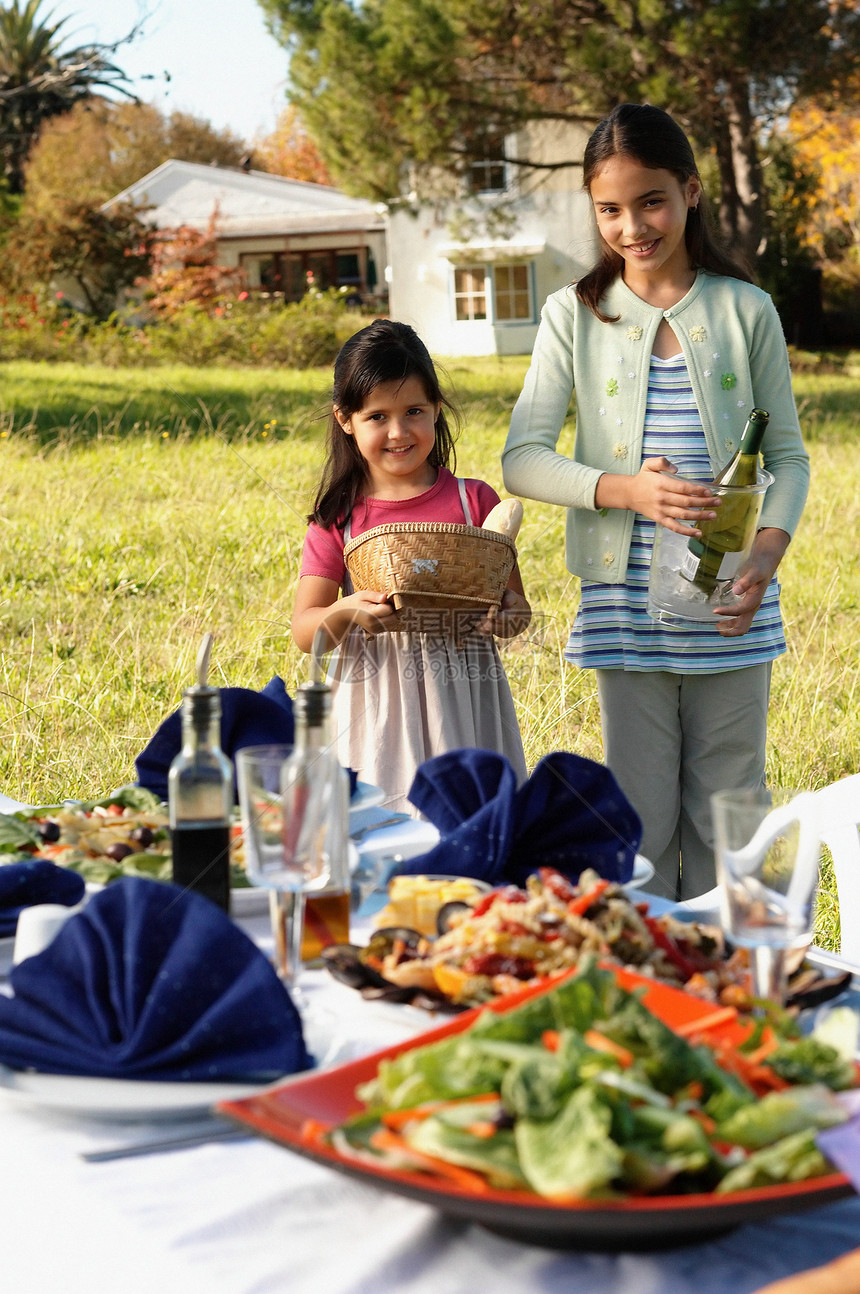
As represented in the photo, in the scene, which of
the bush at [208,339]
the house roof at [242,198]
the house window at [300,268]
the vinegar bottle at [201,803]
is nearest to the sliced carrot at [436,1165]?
the vinegar bottle at [201,803]

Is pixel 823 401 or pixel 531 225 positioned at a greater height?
pixel 531 225

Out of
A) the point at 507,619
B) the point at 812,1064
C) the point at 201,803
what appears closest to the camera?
the point at 812,1064

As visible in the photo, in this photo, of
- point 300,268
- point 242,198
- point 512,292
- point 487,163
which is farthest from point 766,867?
point 242,198

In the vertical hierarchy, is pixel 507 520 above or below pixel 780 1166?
above

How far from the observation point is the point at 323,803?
1.25 meters

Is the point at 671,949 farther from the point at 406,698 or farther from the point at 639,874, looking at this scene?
the point at 406,698

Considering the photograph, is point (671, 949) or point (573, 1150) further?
point (671, 949)

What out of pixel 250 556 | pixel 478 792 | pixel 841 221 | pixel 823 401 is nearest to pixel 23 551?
pixel 250 556

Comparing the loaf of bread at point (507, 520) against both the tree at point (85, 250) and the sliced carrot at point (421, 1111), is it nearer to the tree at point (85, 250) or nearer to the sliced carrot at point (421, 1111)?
the sliced carrot at point (421, 1111)

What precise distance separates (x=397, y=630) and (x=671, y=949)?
4.10ft

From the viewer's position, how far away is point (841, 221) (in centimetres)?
2439

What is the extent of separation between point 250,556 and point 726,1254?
19.1ft

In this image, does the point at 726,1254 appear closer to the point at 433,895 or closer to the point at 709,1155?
the point at 709,1155

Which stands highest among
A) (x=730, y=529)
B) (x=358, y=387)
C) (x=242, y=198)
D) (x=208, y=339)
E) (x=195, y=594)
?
(x=242, y=198)
